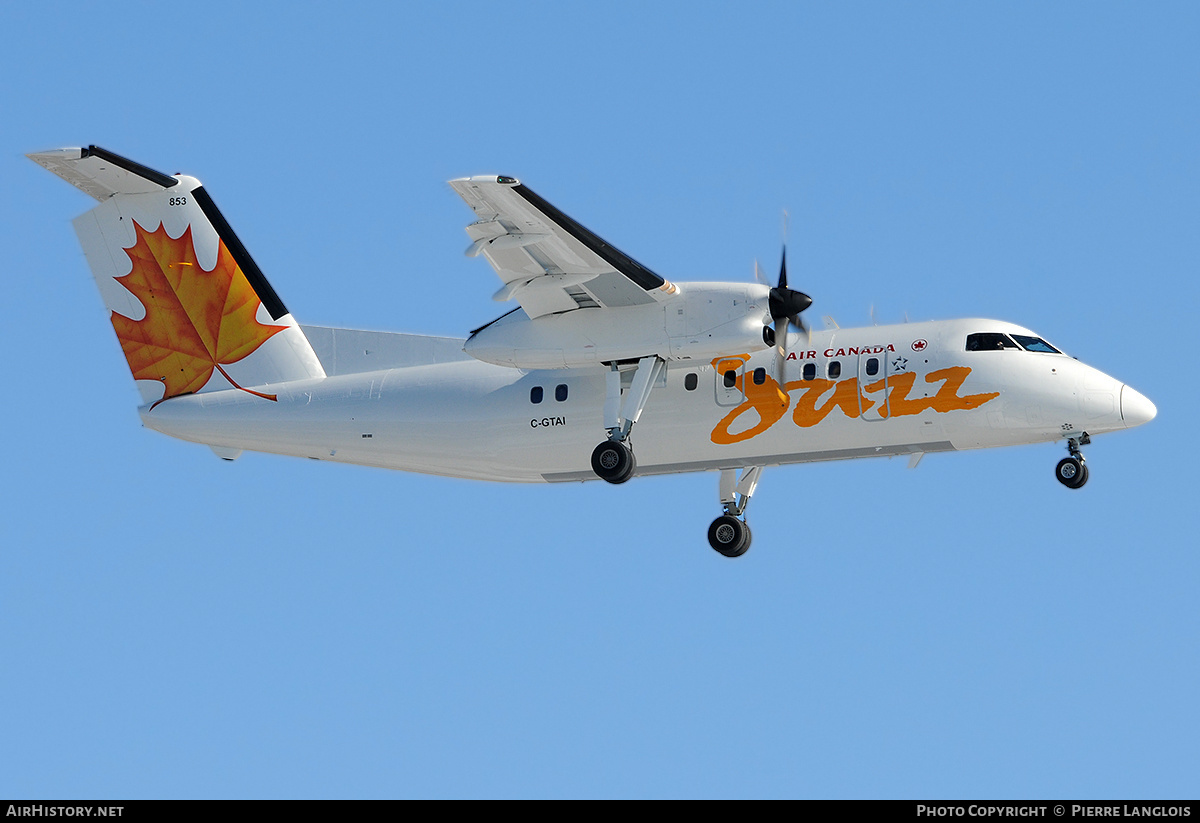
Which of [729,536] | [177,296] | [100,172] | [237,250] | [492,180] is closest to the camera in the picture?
[492,180]

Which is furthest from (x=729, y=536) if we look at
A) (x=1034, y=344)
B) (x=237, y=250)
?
(x=237, y=250)

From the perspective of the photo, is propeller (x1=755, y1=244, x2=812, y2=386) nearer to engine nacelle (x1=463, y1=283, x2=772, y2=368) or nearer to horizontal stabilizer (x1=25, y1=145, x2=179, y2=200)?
engine nacelle (x1=463, y1=283, x2=772, y2=368)

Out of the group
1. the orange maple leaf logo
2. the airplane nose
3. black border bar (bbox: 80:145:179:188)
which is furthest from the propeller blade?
black border bar (bbox: 80:145:179:188)

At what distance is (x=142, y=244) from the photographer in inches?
844

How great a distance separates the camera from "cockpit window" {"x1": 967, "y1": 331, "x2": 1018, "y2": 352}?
18.5 meters

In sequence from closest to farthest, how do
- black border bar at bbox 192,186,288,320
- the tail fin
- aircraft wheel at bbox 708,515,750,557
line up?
aircraft wheel at bbox 708,515,750,557
the tail fin
black border bar at bbox 192,186,288,320

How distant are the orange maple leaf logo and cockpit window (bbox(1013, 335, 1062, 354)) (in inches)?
414

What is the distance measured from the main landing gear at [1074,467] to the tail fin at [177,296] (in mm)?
10277

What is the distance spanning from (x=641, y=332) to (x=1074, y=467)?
223 inches

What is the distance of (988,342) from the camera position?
1853 centimetres

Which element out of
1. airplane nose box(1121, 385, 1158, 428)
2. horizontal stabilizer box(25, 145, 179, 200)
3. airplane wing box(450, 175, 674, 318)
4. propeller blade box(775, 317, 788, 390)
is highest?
horizontal stabilizer box(25, 145, 179, 200)

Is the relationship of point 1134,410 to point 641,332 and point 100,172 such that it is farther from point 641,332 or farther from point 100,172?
point 100,172
